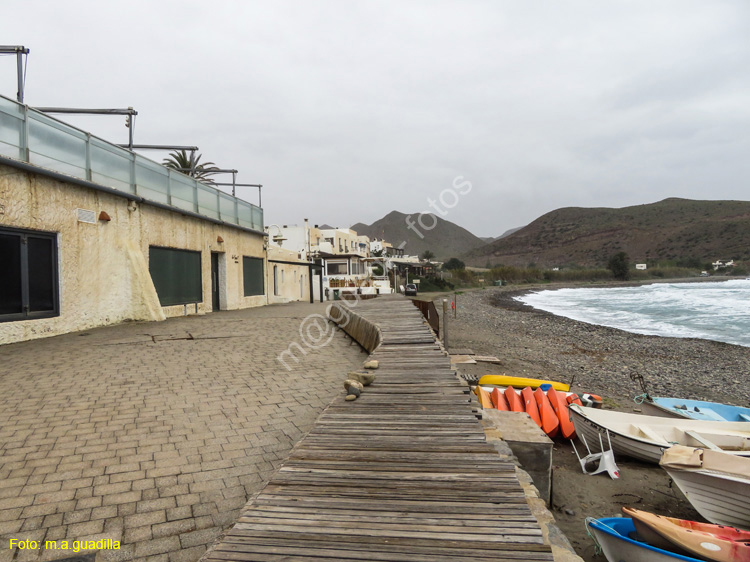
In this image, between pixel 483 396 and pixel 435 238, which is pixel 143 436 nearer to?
pixel 483 396

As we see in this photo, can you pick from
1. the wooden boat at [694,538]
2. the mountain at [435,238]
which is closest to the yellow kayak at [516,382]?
the wooden boat at [694,538]

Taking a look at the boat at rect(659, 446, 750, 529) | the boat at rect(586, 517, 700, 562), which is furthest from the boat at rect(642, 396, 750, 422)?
the boat at rect(586, 517, 700, 562)

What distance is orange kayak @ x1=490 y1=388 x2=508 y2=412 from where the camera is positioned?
8.63 m

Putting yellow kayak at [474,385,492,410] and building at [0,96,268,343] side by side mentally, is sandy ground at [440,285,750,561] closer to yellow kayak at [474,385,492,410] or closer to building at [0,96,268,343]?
yellow kayak at [474,385,492,410]

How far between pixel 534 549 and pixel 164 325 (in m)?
12.7

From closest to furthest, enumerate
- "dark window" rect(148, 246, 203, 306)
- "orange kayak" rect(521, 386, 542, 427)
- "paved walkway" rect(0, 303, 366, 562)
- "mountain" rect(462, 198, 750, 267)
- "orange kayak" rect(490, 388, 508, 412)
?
"paved walkway" rect(0, 303, 366, 562), "orange kayak" rect(521, 386, 542, 427), "orange kayak" rect(490, 388, 508, 412), "dark window" rect(148, 246, 203, 306), "mountain" rect(462, 198, 750, 267)

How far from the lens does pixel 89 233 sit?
1130cm

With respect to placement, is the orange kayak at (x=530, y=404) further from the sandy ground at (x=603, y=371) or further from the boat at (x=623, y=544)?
the boat at (x=623, y=544)

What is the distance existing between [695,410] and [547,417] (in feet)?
10.4

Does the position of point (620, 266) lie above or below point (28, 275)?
above

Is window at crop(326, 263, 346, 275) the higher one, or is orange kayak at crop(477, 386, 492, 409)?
window at crop(326, 263, 346, 275)

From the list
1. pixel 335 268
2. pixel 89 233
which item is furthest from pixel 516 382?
pixel 335 268

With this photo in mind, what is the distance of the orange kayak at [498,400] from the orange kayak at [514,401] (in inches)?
3.3

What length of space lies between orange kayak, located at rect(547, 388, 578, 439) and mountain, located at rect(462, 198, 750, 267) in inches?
3776
